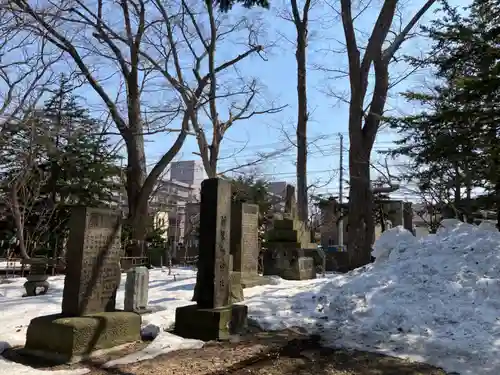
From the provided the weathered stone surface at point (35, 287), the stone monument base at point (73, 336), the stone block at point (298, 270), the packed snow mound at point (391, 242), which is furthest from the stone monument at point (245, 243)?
the stone monument base at point (73, 336)

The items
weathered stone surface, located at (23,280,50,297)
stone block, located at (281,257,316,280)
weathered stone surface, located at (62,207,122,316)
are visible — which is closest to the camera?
weathered stone surface, located at (62,207,122,316)

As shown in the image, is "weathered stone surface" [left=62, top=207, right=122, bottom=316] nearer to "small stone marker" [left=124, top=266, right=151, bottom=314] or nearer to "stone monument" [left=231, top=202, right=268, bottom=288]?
"small stone marker" [left=124, top=266, right=151, bottom=314]

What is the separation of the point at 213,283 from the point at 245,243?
450 cm

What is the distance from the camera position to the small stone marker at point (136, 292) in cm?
740

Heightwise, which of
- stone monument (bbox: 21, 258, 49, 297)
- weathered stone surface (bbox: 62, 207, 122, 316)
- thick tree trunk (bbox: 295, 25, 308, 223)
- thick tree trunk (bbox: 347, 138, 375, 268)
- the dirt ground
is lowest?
the dirt ground

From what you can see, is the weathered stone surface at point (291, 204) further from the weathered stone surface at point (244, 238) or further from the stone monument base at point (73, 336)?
the stone monument base at point (73, 336)

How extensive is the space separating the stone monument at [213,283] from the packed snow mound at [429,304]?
1537 millimetres

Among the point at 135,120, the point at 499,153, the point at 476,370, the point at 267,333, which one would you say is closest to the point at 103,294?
the point at 267,333

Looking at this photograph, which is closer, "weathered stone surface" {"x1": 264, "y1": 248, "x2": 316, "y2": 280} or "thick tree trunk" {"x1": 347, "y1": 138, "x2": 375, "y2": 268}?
"weathered stone surface" {"x1": 264, "y1": 248, "x2": 316, "y2": 280}

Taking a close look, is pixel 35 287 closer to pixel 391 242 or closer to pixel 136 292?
pixel 136 292

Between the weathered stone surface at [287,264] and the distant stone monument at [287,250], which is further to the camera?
the distant stone monument at [287,250]

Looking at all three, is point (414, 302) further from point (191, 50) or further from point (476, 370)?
point (191, 50)

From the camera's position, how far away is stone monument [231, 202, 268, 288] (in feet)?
35.0

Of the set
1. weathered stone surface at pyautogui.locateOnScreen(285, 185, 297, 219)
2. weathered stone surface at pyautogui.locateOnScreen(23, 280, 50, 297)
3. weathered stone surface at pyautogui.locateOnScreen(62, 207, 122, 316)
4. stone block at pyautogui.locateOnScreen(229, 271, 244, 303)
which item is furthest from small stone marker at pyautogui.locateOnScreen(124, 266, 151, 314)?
weathered stone surface at pyautogui.locateOnScreen(285, 185, 297, 219)
